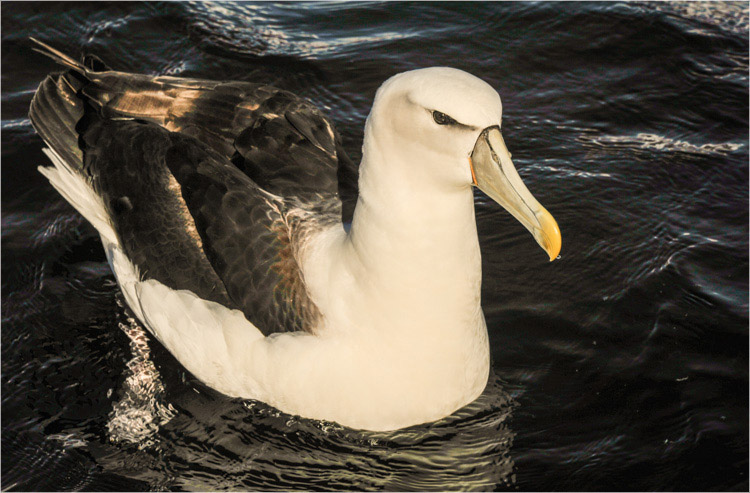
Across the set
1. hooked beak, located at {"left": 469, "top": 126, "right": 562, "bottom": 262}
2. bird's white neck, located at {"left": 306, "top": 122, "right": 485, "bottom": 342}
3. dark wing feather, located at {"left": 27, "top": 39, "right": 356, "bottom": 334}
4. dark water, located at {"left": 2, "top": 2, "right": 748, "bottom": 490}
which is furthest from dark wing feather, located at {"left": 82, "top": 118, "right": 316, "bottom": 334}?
hooked beak, located at {"left": 469, "top": 126, "right": 562, "bottom": 262}

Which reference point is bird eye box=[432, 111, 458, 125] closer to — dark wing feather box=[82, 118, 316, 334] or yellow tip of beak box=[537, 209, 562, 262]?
yellow tip of beak box=[537, 209, 562, 262]

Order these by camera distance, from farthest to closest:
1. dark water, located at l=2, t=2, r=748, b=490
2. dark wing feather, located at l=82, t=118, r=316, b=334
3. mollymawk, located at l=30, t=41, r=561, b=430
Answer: dark water, located at l=2, t=2, r=748, b=490
dark wing feather, located at l=82, t=118, r=316, b=334
mollymawk, located at l=30, t=41, r=561, b=430

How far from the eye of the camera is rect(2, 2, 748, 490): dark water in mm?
5223

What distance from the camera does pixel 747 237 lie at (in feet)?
22.2

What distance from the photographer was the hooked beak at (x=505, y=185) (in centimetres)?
409

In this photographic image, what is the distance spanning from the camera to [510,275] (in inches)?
257

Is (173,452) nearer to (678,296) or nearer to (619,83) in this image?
(678,296)

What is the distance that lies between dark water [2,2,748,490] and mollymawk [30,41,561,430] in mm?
325

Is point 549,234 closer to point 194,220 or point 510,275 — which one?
point 194,220

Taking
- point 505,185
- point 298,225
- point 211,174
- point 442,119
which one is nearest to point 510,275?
point 298,225

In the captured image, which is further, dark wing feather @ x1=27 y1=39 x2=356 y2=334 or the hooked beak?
dark wing feather @ x1=27 y1=39 x2=356 y2=334

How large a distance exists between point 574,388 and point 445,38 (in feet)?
15.2

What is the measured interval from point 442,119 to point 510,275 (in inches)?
104

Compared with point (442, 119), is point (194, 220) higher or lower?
lower
